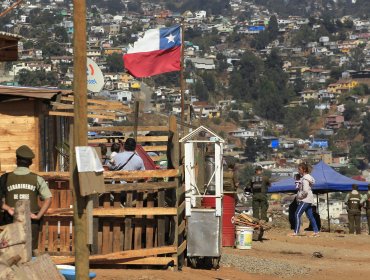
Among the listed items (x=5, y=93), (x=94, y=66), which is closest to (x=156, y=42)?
(x=94, y=66)

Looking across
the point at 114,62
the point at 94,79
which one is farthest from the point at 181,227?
the point at 114,62

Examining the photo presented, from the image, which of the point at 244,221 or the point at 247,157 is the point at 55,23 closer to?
the point at 247,157

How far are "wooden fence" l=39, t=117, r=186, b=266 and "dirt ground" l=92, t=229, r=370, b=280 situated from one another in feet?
0.76

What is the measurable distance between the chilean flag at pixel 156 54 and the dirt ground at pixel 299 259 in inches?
140

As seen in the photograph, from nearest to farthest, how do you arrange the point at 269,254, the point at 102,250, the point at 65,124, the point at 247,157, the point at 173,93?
1. the point at 102,250
2. the point at 269,254
3. the point at 65,124
4. the point at 247,157
5. the point at 173,93

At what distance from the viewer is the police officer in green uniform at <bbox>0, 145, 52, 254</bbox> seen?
1209 centimetres

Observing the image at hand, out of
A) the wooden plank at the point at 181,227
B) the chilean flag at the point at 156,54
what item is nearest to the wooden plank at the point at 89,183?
the wooden plank at the point at 181,227

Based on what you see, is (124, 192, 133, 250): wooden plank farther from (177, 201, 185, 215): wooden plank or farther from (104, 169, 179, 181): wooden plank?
(177, 201, 185, 215): wooden plank

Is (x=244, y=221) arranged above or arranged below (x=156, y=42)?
below

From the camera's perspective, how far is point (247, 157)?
15425cm

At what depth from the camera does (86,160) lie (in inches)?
451

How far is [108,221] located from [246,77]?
179m

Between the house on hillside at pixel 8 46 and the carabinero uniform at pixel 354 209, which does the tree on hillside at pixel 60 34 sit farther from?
the house on hillside at pixel 8 46

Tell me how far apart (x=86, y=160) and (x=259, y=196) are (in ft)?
47.9
